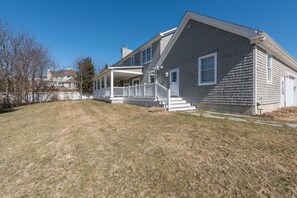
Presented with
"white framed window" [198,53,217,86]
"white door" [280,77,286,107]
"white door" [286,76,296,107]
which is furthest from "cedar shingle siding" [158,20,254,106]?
"white door" [286,76,296,107]

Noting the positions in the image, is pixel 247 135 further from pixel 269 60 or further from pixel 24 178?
pixel 269 60

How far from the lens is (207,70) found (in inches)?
356

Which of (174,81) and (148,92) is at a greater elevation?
(174,81)

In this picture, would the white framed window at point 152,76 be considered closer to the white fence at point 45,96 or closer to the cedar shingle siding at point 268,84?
the cedar shingle siding at point 268,84

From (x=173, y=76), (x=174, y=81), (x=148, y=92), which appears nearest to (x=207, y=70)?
(x=174, y=81)

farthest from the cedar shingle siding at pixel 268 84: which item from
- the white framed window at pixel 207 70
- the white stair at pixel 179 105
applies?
the white stair at pixel 179 105

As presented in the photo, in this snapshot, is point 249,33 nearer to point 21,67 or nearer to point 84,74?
point 21,67

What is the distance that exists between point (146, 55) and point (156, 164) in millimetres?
14213

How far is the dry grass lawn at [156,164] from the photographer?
2.26 metres

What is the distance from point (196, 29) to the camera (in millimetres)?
9719

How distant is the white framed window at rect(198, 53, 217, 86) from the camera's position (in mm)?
8570

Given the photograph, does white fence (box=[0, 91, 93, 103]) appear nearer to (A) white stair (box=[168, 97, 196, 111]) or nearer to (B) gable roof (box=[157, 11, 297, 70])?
(A) white stair (box=[168, 97, 196, 111])

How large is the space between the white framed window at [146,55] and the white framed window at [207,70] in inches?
266

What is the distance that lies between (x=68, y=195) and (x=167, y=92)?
7134 millimetres
